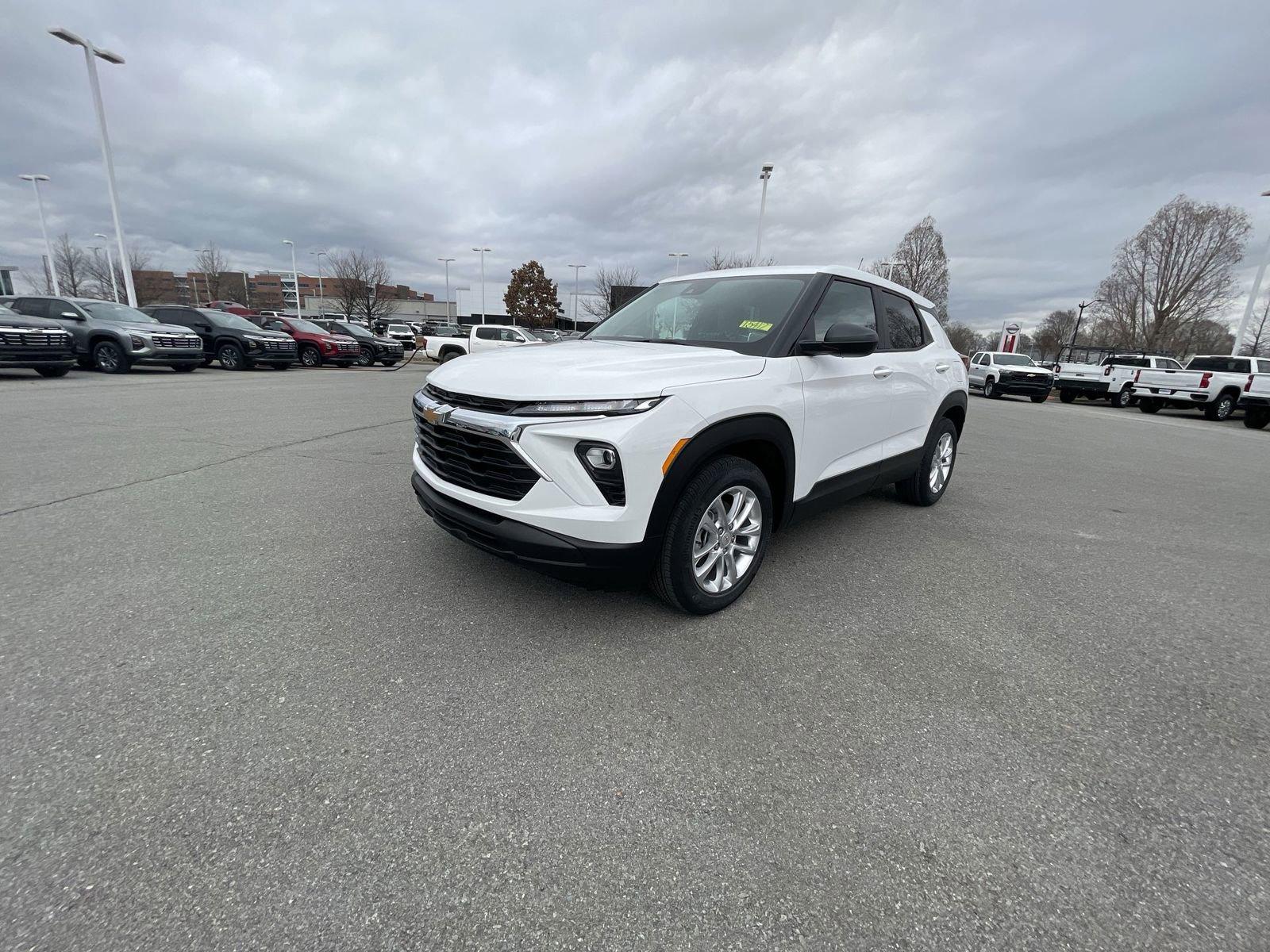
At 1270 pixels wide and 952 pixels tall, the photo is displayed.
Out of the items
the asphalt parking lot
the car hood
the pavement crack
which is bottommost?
the asphalt parking lot

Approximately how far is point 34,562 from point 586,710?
3.33m

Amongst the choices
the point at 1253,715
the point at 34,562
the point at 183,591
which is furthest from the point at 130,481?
the point at 1253,715

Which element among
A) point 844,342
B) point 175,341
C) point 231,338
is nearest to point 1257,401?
point 844,342

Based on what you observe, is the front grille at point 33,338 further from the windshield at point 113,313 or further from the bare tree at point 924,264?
the bare tree at point 924,264

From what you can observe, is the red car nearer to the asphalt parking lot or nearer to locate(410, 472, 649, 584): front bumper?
the asphalt parking lot

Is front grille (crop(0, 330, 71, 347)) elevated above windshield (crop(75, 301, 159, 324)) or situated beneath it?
situated beneath

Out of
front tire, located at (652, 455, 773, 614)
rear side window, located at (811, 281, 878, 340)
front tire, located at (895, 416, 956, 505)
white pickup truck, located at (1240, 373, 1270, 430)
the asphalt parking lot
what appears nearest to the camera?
the asphalt parking lot

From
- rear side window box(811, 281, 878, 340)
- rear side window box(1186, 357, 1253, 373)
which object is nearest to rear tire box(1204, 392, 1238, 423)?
rear side window box(1186, 357, 1253, 373)

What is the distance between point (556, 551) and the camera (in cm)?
236

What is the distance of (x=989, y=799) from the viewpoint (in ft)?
6.02

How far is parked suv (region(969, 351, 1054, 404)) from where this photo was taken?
72.1 ft

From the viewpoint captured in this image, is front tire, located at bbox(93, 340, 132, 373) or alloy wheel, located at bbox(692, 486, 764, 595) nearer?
alloy wheel, located at bbox(692, 486, 764, 595)

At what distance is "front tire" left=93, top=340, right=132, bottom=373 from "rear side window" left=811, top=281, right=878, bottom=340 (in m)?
16.2

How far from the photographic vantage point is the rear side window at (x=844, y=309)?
10.9 feet
